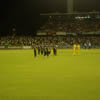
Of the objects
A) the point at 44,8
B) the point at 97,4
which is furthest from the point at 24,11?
the point at 97,4

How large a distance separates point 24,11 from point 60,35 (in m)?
10.7

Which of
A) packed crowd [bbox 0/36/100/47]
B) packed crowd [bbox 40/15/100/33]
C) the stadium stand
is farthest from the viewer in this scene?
packed crowd [bbox 40/15/100/33]

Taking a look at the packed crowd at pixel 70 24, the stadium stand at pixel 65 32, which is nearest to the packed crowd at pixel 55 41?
the stadium stand at pixel 65 32

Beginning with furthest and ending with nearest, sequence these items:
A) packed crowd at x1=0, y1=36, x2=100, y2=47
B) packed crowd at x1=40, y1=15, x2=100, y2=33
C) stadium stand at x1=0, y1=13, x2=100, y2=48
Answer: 1. packed crowd at x1=40, y1=15, x2=100, y2=33
2. stadium stand at x1=0, y1=13, x2=100, y2=48
3. packed crowd at x1=0, y1=36, x2=100, y2=47

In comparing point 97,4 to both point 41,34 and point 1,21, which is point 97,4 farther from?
point 1,21

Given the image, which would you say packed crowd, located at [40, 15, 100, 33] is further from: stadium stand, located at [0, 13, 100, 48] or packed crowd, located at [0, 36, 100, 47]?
packed crowd, located at [0, 36, 100, 47]

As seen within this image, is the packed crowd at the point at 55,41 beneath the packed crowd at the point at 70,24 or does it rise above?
beneath

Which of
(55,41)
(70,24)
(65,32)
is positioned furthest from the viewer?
(70,24)

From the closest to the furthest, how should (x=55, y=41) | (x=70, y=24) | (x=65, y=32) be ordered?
(x=55, y=41), (x=65, y=32), (x=70, y=24)

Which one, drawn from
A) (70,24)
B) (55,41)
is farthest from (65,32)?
(55,41)

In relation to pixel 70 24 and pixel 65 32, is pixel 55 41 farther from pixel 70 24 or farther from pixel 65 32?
pixel 70 24

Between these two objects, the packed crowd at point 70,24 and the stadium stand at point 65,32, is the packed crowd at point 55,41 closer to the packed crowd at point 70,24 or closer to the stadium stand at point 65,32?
the stadium stand at point 65,32

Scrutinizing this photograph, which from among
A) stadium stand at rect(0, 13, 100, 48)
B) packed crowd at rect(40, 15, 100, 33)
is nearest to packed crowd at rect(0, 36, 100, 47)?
stadium stand at rect(0, 13, 100, 48)

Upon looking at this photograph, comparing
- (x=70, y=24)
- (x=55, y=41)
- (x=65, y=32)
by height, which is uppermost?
(x=70, y=24)
